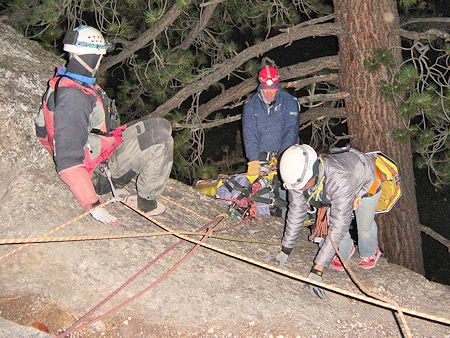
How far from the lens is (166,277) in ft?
12.7

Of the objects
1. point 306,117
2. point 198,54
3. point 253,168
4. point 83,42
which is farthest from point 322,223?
point 198,54

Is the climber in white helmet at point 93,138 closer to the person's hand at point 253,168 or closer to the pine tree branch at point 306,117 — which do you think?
the person's hand at point 253,168

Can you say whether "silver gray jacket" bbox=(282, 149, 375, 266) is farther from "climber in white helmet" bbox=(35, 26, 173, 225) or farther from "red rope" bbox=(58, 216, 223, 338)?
"climber in white helmet" bbox=(35, 26, 173, 225)

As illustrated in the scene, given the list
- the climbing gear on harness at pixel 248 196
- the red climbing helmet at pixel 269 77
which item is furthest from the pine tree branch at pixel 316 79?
the climbing gear on harness at pixel 248 196

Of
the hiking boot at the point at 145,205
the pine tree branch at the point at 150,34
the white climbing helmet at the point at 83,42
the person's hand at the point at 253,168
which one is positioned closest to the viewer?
the white climbing helmet at the point at 83,42

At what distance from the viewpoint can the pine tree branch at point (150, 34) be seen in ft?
17.6

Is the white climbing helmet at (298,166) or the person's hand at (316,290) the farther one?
the person's hand at (316,290)

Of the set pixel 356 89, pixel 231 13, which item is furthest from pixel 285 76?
pixel 231 13

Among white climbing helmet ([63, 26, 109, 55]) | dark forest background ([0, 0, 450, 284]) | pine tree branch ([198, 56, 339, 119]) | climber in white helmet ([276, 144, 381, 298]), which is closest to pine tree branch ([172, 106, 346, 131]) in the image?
dark forest background ([0, 0, 450, 284])

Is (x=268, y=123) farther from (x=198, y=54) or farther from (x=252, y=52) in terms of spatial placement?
(x=198, y=54)

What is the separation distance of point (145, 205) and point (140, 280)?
915mm

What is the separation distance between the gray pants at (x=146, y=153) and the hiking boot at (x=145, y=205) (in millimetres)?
231

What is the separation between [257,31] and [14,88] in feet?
14.1

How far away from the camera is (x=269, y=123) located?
18.8 ft
